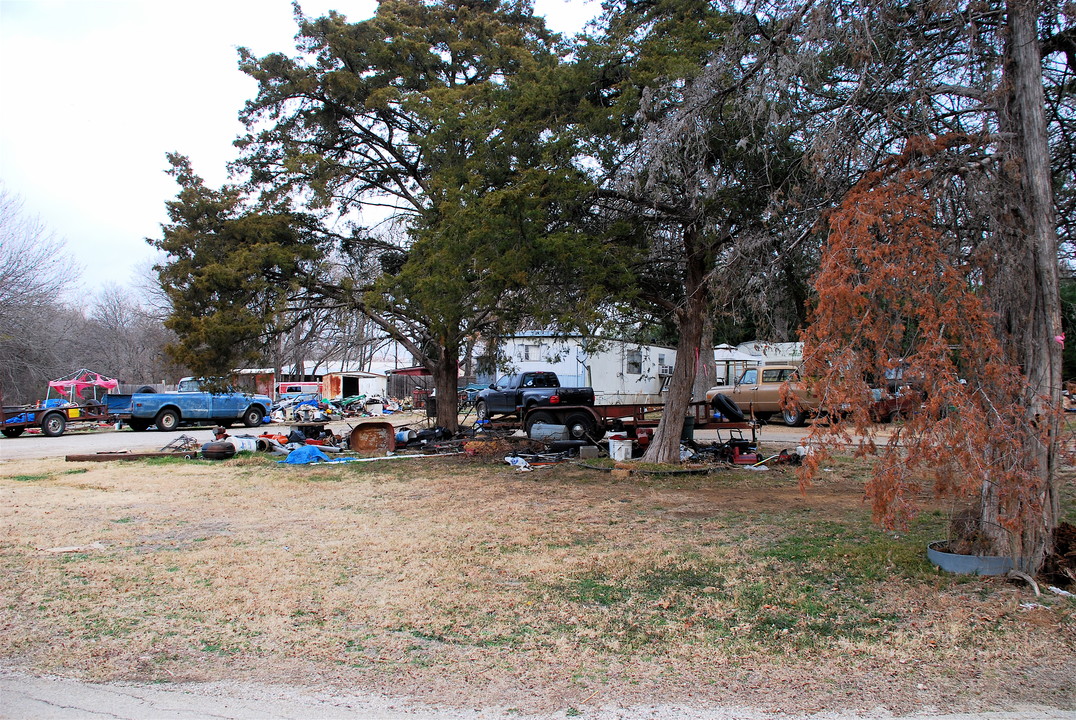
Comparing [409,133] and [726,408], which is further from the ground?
[409,133]

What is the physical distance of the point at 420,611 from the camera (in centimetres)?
513

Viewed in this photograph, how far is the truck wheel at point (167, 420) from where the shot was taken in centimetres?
2441

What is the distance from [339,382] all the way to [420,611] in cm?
3982

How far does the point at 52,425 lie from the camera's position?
22719 millimetres

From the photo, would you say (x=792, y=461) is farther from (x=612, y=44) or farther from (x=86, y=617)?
(x=86, y=617)

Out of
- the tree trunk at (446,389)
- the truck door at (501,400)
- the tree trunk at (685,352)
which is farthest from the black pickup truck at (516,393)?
the tree trunk at (685,352)

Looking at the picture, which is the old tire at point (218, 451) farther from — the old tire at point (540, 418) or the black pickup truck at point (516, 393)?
the black pickup truck at point (516, 393)

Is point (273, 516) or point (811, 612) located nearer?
point (811, 612)

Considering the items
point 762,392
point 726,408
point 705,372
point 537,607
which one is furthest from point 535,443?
point 705,372

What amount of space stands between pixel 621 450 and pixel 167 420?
57.8 ft

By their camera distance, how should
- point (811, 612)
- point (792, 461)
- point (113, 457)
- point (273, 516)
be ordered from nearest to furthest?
1. point (811, 612)
2. point (273, 516)
3. point (792, 461)
4. point (113, 457)

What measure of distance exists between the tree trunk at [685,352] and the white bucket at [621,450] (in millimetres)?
490

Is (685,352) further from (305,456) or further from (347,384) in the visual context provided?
(347,384)

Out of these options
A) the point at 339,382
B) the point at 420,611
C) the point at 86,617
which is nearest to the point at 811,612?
the point at 420,611
